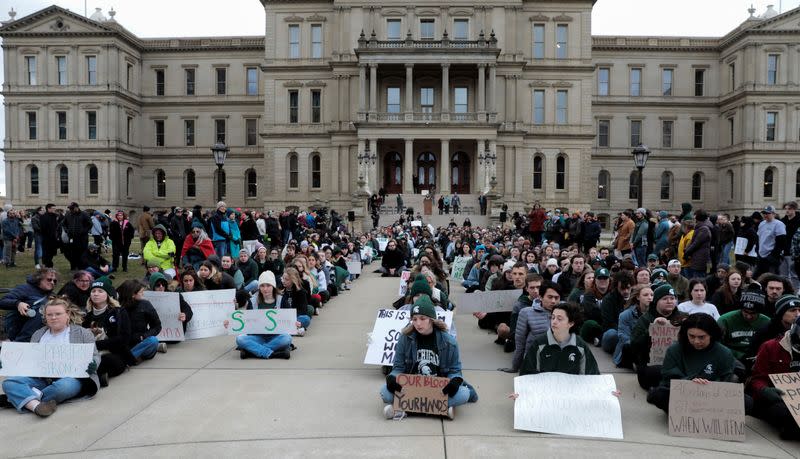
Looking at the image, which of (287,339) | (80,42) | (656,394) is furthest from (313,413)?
(80,42)

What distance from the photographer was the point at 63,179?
192 feet

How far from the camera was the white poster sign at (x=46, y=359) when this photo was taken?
23.7 feet

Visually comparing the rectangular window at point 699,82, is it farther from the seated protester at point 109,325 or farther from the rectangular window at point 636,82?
the seated protester at point 109,325

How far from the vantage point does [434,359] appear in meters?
7.00

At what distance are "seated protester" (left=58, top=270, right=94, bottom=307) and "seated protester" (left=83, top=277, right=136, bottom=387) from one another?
0.66m

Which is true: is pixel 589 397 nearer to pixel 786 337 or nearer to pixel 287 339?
pixel 786 337

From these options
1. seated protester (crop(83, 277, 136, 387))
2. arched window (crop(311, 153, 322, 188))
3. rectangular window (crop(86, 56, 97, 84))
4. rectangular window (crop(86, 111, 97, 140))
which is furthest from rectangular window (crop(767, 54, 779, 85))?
seated protester (crop(83, 277, 136, 387))

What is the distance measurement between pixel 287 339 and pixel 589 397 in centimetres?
482

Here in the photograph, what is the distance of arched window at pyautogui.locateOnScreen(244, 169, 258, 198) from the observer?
61.5 m

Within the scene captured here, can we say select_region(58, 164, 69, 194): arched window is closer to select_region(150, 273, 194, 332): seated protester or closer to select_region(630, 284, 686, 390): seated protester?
select_region(150, 273, 194, 332): seated protester

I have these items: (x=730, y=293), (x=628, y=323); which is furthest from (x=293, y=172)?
(x=628, y=323)

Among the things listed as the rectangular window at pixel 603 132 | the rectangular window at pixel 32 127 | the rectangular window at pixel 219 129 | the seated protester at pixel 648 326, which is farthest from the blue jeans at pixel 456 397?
the rectangular window at pixel 32 127

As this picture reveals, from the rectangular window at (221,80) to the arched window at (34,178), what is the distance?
59.2 feet

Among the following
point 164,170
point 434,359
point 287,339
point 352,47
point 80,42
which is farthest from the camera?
point 164,170
